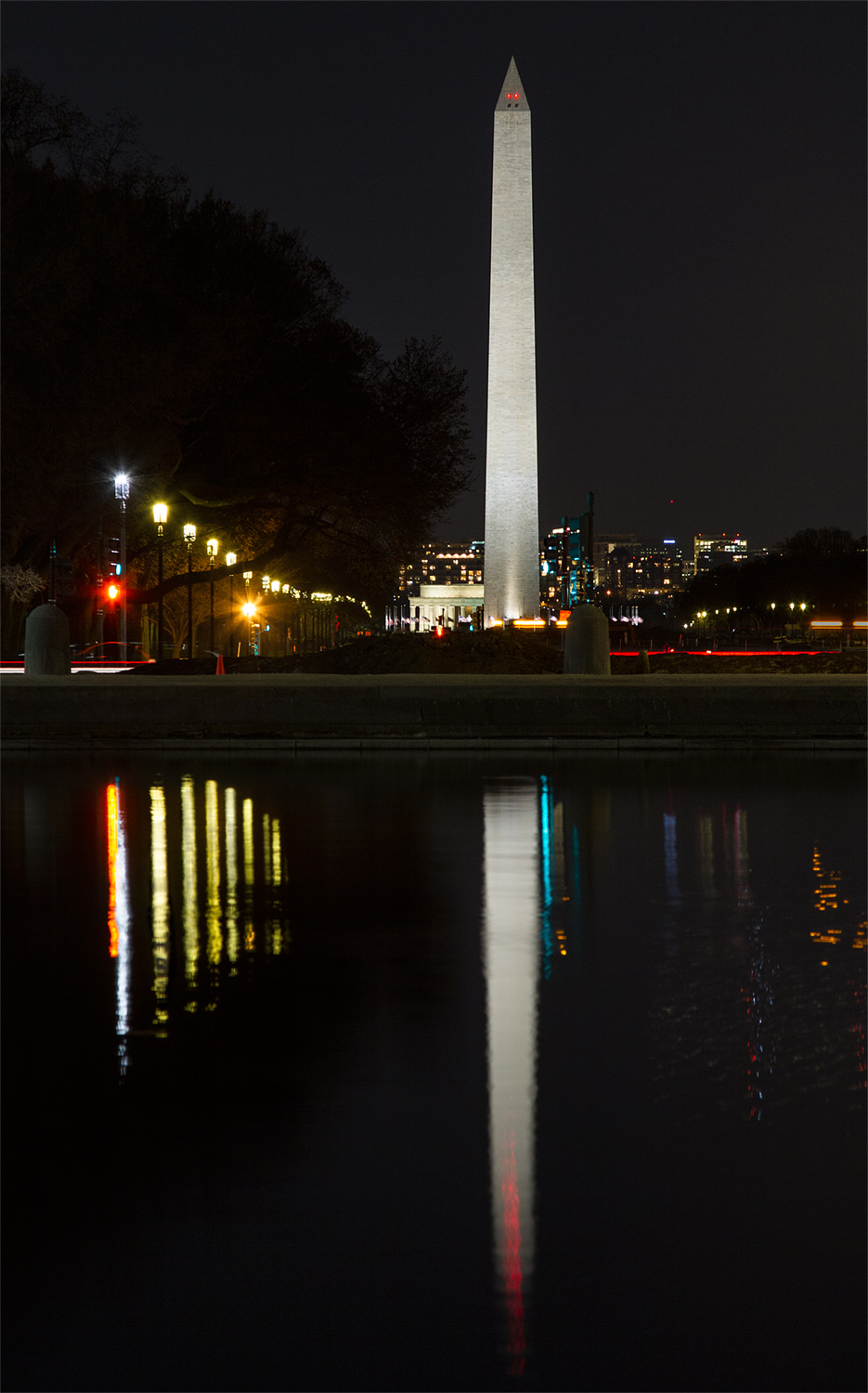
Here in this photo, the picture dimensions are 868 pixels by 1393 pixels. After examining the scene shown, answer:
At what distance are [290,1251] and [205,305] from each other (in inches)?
1704

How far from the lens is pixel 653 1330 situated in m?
3.56

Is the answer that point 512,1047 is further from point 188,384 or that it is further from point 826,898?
point 188,384

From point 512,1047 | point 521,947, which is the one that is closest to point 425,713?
point 521,947

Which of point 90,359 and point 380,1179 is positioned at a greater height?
point 90,359

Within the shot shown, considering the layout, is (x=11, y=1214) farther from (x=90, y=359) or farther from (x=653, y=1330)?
(x=90, y=359)

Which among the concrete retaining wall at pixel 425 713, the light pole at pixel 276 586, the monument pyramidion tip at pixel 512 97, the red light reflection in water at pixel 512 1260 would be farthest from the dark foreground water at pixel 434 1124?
the light pole at pixel 276 586

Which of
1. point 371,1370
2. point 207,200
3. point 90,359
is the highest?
point 207,200

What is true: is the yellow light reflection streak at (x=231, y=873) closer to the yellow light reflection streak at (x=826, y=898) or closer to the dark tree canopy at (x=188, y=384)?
the yellow light reflection streak at (x=826, y=898)

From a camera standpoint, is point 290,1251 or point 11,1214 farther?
point 11,1214

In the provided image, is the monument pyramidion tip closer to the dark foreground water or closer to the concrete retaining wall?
the concrete retaining wall

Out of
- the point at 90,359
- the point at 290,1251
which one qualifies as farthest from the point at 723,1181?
the point at 90,359

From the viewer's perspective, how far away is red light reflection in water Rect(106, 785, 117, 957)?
7.96m

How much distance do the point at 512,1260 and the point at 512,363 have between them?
47.3m

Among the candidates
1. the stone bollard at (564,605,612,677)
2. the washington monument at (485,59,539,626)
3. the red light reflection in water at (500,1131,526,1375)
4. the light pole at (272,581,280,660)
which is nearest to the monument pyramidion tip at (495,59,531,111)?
the washington monument at (485,59,539,626)
